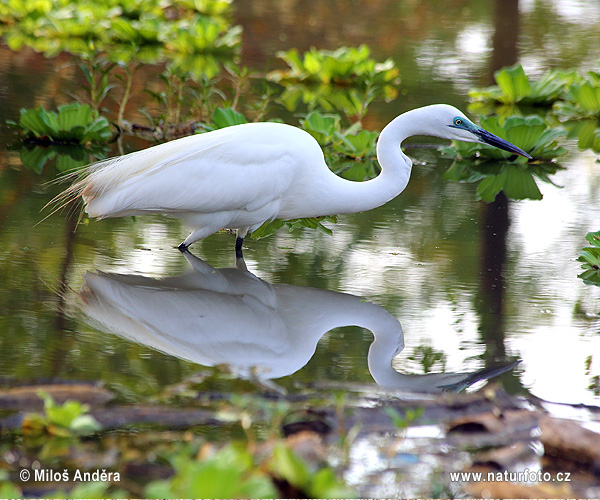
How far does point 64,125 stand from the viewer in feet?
20.8

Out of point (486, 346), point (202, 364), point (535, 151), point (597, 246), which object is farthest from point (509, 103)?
point (202, 364)

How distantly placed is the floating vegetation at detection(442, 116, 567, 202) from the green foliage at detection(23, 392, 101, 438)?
396 cm

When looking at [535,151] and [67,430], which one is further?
[535,151]

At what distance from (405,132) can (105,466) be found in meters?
2.62

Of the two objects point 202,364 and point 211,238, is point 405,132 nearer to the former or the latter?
point 211,238

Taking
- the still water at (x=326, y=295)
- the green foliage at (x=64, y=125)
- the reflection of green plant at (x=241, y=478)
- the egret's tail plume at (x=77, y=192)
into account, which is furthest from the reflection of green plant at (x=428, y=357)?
the green foliage at (x=64, y=125)

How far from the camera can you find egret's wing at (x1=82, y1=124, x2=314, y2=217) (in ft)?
13.9

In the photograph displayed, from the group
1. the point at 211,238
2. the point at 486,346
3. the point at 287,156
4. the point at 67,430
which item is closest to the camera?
the point at 67,430

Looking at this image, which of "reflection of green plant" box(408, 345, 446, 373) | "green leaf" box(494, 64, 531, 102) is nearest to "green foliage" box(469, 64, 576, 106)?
"green leaf" box(494, 64, 531, 102)

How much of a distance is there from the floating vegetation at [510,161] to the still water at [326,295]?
16 cm

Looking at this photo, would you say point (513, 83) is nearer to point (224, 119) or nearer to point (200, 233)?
point (224, 119)

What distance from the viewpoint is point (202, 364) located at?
3.18 meters

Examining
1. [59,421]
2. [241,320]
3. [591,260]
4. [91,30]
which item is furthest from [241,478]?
[91,30]

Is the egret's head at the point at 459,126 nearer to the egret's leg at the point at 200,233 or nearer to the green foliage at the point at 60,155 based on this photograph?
the egret's leg at the point at 200,233
